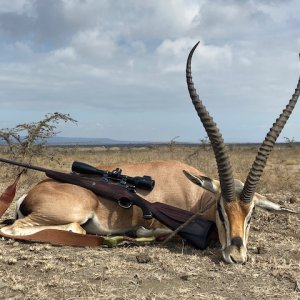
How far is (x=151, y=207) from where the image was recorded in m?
6.71

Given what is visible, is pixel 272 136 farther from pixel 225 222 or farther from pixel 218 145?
pixel 225 222

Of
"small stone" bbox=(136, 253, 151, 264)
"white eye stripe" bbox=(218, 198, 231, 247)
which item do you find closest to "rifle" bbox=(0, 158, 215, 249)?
"white eye stripe" bbox=(218, 198, 231, 247)

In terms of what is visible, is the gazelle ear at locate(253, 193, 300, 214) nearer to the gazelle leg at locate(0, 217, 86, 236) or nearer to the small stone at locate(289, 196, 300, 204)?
the gazelle leg at locate(0, 217, 86, 236)

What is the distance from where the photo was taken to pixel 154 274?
16.8 ft

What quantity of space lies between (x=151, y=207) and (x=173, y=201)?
2.32 feet

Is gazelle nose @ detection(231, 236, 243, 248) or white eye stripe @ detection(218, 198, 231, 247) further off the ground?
white eye stripe @ detection(218, 198, 231, 247)

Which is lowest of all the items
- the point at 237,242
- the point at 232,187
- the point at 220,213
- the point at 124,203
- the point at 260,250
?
the point at 260,250

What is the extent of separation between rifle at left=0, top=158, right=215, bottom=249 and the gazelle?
4.8 inches

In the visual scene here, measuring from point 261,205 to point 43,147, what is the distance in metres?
12.7

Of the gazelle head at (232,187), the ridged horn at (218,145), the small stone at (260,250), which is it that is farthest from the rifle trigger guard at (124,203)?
the small stone at (260,250)

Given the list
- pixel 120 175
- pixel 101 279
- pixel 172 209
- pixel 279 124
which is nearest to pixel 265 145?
pixel 279 124

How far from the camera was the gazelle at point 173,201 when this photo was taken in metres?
5.98

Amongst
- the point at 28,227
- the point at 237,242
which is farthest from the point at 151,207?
the point at 28,227

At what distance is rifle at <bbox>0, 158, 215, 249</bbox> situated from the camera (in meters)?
6.43
